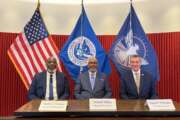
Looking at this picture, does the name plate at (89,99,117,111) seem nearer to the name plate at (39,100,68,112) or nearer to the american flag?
the name plate at (39,100,68,112)

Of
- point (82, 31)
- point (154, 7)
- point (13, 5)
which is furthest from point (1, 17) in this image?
point (154, 7)

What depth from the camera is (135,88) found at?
4.09 metres

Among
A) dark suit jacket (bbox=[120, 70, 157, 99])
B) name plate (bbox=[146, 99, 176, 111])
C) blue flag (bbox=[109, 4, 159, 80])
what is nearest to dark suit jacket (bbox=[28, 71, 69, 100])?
dark suit jacket (bbox=[120, 70, 157, 99])

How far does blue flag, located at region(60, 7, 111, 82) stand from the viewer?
194 inches

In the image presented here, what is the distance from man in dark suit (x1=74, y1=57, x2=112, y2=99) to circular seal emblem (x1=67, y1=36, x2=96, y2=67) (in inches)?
25.2

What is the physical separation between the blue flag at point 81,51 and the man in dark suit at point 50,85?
1.55 ft

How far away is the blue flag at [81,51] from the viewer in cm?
493

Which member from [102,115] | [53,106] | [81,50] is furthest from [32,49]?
[102,115]

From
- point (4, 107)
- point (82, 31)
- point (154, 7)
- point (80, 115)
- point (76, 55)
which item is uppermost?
point (154, 7)

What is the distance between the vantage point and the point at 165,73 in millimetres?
5145

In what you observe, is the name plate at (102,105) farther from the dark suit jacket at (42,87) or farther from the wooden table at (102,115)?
the dark suit jacket at (42,87)

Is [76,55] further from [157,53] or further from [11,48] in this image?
[157,53]

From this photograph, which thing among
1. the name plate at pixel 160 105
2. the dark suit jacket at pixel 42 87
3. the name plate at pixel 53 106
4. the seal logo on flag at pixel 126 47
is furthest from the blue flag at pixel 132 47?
the name plate at pixel 53 106

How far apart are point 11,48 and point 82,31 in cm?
114
